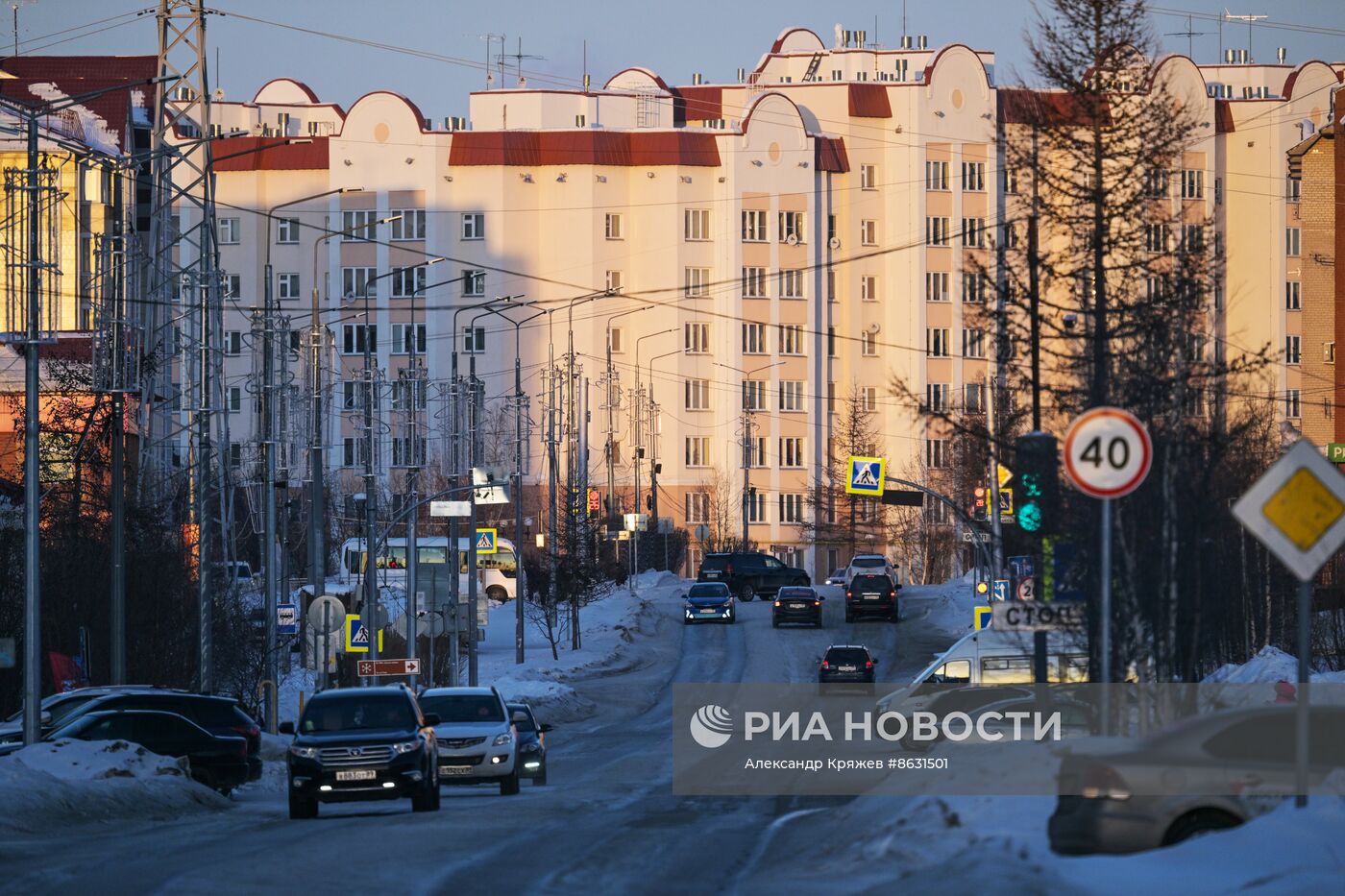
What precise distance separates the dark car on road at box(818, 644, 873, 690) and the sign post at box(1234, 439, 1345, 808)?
35.2 meters

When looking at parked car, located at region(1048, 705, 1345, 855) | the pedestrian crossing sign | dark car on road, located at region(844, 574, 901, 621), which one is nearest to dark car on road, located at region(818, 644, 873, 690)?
the pedestrian crossing sign

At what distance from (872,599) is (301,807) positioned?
47.4 metres

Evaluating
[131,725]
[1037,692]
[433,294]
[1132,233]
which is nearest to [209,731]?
[131,725]

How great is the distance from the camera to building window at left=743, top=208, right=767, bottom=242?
344 feet

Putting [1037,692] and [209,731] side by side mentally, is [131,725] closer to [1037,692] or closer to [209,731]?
[209,731]

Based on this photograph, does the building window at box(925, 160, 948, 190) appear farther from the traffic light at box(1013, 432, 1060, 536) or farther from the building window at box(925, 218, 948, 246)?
the traffic light at box(1013, 432, 1060, 536)

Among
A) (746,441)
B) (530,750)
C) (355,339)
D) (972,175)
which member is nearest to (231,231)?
(355,339)

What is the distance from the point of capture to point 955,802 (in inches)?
602

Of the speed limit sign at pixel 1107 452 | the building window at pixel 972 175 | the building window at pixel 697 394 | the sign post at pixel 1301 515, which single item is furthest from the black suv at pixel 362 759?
the building window at pixel 972 175

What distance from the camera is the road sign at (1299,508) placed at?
1261 centimetres

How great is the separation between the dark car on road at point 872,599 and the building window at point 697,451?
38.8 metres

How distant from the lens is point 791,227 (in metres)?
105

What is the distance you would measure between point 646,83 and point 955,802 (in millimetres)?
102874

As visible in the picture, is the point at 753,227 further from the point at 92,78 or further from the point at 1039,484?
the point at 1039,484
